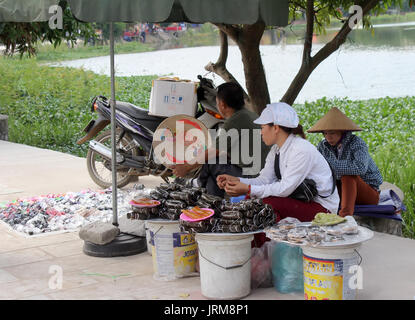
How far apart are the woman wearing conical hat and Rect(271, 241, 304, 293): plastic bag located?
3.59ft

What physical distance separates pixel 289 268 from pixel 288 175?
627mm

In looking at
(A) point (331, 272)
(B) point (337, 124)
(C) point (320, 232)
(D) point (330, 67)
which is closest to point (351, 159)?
(B) point (337, 124)

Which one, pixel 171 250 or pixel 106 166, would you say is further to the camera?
pixel 106 166

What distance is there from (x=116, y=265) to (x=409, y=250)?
2.30 m

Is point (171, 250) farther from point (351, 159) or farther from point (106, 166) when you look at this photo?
point (106, 166)

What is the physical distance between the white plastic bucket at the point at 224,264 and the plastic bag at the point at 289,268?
0.23 metres

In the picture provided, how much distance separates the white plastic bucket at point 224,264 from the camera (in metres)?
4.12

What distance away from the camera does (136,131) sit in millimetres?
7293

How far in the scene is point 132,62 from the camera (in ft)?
121

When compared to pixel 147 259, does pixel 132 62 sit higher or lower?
higher
